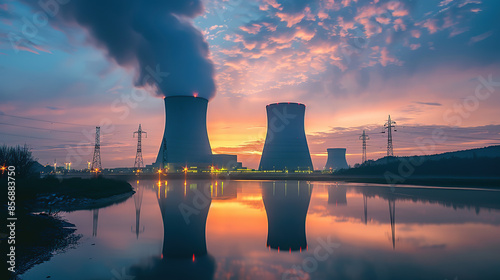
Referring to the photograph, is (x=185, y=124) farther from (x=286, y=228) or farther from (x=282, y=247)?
(x=282, y=247)

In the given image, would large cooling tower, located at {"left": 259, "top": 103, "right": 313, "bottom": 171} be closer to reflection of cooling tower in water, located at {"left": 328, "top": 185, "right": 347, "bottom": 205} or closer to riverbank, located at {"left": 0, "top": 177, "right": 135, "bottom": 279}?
reflection of cooling tower in water, located at {"left": 328, "top": 185, "right": 347, "bottom": 205}

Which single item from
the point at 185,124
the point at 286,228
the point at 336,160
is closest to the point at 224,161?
the point at 185,124

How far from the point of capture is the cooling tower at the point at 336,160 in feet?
246

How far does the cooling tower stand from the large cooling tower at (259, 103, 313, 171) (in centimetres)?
3579

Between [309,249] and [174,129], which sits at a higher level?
[174,129]

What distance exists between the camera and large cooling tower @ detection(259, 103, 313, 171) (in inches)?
1566

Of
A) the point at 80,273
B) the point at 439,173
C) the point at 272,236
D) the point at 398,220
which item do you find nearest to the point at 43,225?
the point at 80,273

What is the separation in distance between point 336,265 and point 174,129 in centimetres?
3019

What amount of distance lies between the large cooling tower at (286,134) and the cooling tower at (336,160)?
3579 cm

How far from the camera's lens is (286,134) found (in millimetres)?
39812

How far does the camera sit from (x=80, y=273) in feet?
13.5

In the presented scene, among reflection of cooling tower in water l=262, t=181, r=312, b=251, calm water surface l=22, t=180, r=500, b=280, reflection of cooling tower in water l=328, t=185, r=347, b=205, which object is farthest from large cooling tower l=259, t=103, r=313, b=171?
→ calm water surface l=22, t=180, r=500, b=280

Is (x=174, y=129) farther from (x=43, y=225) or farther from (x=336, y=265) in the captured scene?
(x=336, y=265)

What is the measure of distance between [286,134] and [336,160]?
4094 cm
